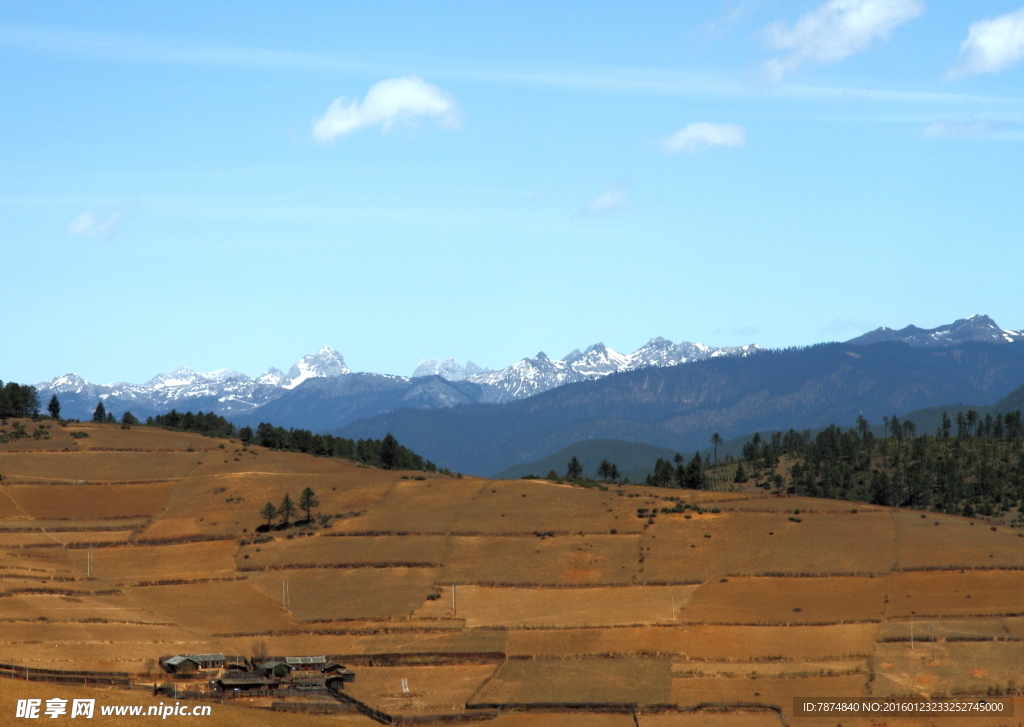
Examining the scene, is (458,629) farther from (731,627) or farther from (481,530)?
(481,530)

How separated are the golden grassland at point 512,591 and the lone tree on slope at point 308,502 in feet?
10.7

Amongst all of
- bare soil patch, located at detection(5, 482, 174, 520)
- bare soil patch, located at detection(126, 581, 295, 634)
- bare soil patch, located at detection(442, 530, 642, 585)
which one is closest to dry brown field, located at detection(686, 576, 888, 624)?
bare soil patch, located at detection(442, 530, 642, 585)

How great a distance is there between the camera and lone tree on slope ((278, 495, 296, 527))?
498 ft

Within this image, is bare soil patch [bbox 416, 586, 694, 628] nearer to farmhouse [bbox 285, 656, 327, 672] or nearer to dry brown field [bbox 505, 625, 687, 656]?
dry brown field [bbox 505, 625, 687, 656]

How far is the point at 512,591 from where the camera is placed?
12444 cm

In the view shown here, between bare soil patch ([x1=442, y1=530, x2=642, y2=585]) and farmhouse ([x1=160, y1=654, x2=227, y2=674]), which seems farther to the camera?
bare soil patch ([x1=442, y1=530, x2=642, y2=585])

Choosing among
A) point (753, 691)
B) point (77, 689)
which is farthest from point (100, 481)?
point (753, 691)

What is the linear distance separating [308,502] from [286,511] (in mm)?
3200

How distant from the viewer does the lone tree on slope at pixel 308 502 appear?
15212 centimetres

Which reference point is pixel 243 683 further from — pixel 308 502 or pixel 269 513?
pixel 308 502

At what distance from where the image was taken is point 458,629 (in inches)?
4397

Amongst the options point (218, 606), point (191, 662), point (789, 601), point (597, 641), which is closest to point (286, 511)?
point (218, 606)

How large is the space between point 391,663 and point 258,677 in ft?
43.1

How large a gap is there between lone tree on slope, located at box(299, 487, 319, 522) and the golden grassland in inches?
128
